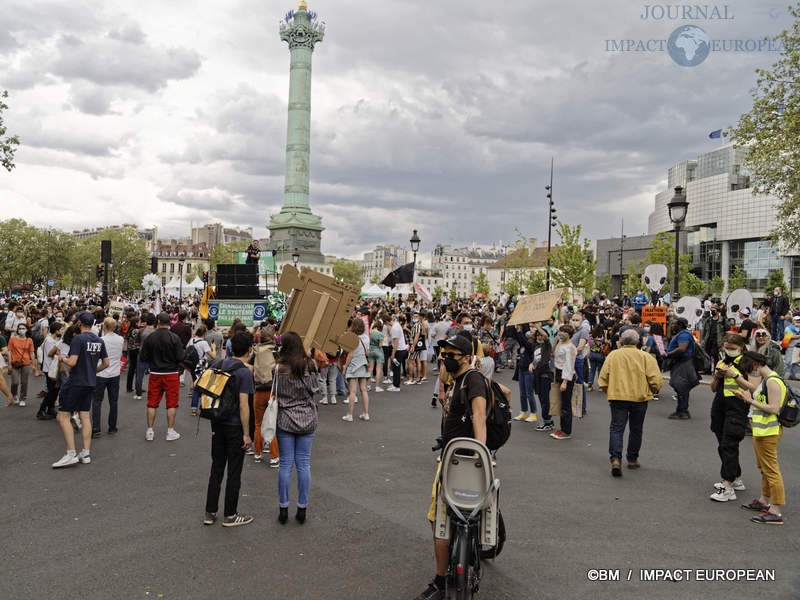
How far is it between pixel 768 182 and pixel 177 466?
922 inches

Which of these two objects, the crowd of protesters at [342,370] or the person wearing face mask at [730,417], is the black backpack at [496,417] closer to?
the crowd of protesters at [342,370]

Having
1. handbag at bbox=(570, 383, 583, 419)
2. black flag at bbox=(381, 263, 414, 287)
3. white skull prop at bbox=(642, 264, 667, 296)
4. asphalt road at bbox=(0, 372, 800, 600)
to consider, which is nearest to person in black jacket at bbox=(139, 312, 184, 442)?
asphalt road at bbox=(0, 372, 800, 600)

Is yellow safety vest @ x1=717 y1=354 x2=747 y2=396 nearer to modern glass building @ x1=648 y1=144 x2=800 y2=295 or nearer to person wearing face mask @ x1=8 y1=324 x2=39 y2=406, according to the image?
person wearing face mask @ x1=8 y1=324 x2=39 y2=406

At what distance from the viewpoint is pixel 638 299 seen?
78.4ft

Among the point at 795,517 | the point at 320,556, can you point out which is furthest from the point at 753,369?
the point at 320,556

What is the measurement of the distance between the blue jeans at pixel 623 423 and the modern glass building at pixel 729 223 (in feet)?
207

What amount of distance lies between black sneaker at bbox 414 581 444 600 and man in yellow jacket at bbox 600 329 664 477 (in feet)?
12.8

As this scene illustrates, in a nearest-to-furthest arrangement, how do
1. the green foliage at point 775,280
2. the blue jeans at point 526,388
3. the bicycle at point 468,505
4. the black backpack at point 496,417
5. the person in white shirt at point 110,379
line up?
1. the bicycle at point 468,505
2. the black backpack at point 496,417
3. the person in white shirt at point 110,379
4. the blue jeans at point 526,388
5. the green foliage at point 775,280

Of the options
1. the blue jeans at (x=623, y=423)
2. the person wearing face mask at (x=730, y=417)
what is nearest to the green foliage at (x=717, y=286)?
the blue jeans at (x=623, y=423)

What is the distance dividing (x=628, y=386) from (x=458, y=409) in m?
3.87

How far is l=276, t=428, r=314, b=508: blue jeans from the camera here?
18.4 ft

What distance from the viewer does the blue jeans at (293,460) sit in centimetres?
561

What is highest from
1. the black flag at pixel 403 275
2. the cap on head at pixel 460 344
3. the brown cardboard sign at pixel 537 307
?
the black flag at pixel 403 275

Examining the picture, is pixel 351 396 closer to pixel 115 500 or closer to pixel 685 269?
pixel 115 500
